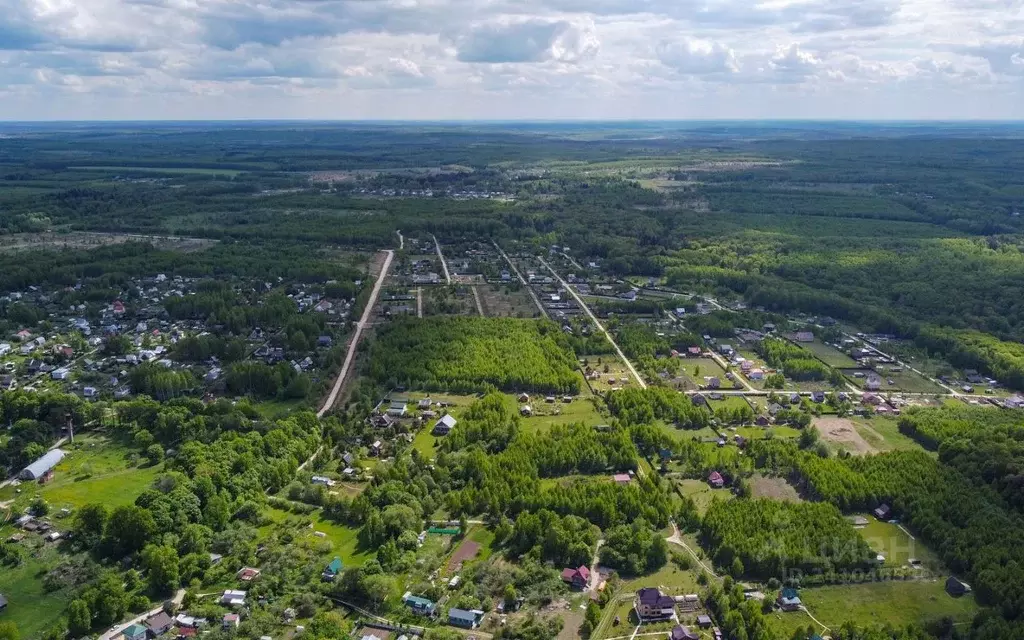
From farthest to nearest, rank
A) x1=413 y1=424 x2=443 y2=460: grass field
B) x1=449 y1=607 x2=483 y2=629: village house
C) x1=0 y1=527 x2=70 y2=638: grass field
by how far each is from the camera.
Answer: x1=413 y1=424 x2=443 y2=460: grass field
x1=449 y1=607 x2=483 y2=629: village house
x1=0 y1=527 x2=70 y2=638: grass field

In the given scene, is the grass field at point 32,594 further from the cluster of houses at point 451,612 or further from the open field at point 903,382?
the open field at point 903,382

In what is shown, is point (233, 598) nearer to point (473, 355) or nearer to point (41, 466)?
point (41, 466)

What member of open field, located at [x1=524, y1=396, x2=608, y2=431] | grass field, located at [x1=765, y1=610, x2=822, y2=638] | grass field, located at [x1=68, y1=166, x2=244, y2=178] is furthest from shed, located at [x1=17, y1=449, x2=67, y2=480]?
grass field, located at [x1=68, y1=166, x2=244, y2=178]

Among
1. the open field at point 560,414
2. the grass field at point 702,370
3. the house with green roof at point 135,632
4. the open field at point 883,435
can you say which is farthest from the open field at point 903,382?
the house with green roof at point 135,632

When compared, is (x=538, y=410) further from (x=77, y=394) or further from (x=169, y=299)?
(x=169, y=299)

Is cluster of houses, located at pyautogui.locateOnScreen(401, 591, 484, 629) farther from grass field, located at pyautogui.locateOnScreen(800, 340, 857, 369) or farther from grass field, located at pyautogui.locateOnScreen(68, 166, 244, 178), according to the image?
grass field, located at pyautogui.locateOnScreen(68, 166, 244, 178)
